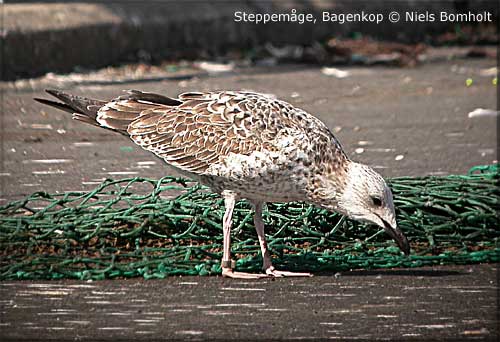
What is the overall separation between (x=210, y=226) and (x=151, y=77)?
7569mm

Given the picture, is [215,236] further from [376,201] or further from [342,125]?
[342,125]

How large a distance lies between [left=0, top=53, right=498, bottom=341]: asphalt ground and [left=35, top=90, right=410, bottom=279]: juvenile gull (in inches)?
15.2

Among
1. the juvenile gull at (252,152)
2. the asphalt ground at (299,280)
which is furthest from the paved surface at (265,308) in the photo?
the juvenile gull at (252,152)

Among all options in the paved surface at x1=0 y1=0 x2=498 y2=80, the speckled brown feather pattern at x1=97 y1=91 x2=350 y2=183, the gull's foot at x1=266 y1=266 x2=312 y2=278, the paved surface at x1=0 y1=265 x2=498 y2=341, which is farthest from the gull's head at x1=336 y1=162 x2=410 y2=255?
the paved surface at x1=0 y1=0 x2=498 y2=80

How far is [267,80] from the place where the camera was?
45.6 ft

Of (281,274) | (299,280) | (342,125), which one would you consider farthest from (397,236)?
(342,125)

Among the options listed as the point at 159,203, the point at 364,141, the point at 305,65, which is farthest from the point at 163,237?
the point at 305,65

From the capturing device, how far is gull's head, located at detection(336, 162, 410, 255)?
18.3 feet

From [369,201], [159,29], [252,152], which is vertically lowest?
[159,29]

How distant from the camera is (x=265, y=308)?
5.34 metres

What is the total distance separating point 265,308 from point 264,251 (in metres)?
0.75

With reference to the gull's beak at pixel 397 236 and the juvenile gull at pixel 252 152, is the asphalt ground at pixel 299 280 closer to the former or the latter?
the gull's beak at pixel 397 236

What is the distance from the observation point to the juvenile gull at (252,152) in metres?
5.67

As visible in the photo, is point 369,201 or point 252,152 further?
point 252,152
